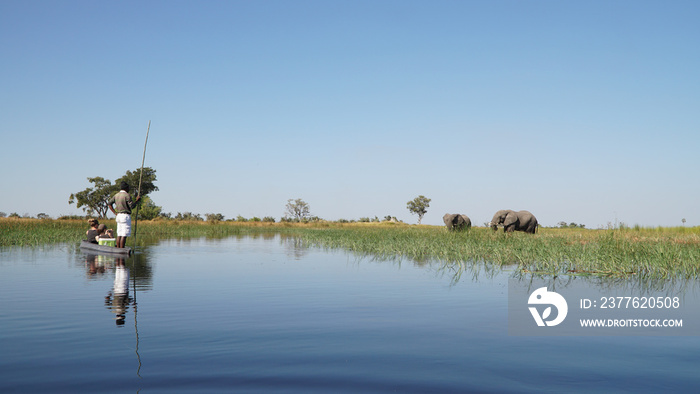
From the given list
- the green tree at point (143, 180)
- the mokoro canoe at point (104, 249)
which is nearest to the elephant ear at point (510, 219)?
the mokoro canoe at point (104, 249)

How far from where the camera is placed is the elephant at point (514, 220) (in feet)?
116

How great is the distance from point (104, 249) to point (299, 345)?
1515cm

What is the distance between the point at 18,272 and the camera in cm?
1373

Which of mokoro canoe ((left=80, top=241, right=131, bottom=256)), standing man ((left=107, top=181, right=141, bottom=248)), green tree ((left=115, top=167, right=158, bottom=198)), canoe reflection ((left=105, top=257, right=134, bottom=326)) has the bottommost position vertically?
canoe reflection ((left=105, top=257, right=134, bottom=326))

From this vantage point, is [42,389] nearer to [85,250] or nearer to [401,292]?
[401,292]

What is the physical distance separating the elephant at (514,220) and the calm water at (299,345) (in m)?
24.9

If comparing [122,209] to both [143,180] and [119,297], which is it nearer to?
[119,297]

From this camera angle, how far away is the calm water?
16.0 ft

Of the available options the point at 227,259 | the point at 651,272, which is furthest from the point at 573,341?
the point at 227,259

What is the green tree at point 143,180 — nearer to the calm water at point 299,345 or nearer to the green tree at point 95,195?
the green tree at point 95,195

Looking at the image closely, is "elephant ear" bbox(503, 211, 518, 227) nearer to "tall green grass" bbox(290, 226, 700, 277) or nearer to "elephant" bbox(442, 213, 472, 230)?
"elephant" bbox(442, 213, 472, 230)

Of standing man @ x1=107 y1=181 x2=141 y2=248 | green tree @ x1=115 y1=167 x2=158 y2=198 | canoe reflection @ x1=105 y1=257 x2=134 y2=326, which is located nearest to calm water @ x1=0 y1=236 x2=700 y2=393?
canoe reflection @ x1=105 y1=257 x2=134 y2=326

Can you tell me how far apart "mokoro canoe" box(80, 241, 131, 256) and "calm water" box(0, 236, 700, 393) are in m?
6.37

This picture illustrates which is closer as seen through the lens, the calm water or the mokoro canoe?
the calm water
